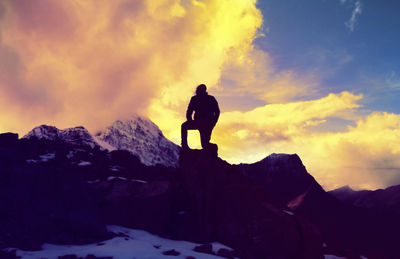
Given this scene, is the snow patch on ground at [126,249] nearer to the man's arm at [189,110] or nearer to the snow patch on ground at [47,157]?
the man's arm at [189,110]

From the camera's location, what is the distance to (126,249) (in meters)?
27.1

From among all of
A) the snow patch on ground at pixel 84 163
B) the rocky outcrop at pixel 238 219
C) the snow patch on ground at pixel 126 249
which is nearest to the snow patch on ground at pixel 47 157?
the snow patch on ground at pixel 84 163

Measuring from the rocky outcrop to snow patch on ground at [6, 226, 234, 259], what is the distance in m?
1.65

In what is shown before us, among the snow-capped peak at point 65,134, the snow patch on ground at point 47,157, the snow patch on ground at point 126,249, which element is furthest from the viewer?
the snow-capped peak at point 65,134

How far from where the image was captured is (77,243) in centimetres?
3020

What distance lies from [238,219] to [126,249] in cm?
971

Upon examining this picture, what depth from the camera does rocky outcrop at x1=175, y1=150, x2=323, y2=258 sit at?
27.7m

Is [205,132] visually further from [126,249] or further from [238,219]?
[126,249]

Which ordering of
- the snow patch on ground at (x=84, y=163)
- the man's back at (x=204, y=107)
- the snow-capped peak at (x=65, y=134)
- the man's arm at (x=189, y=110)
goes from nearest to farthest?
the man's back at (x=204, y=107) → the man's arm at (x=189, y=110) → the snow patch on ground at (x=84, y=163) → the snow-capped peak at (x=65, y=134)

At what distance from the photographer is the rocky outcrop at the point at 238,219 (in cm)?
2769

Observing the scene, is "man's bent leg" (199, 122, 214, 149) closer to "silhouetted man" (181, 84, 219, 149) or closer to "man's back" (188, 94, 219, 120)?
"silhouetted man" (181, 84, 219, 149)

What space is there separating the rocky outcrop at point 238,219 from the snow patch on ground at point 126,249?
1653 millimetres

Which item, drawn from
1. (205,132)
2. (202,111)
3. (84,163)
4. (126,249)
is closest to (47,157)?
(84,163)

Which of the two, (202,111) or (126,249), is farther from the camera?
(126,249)
